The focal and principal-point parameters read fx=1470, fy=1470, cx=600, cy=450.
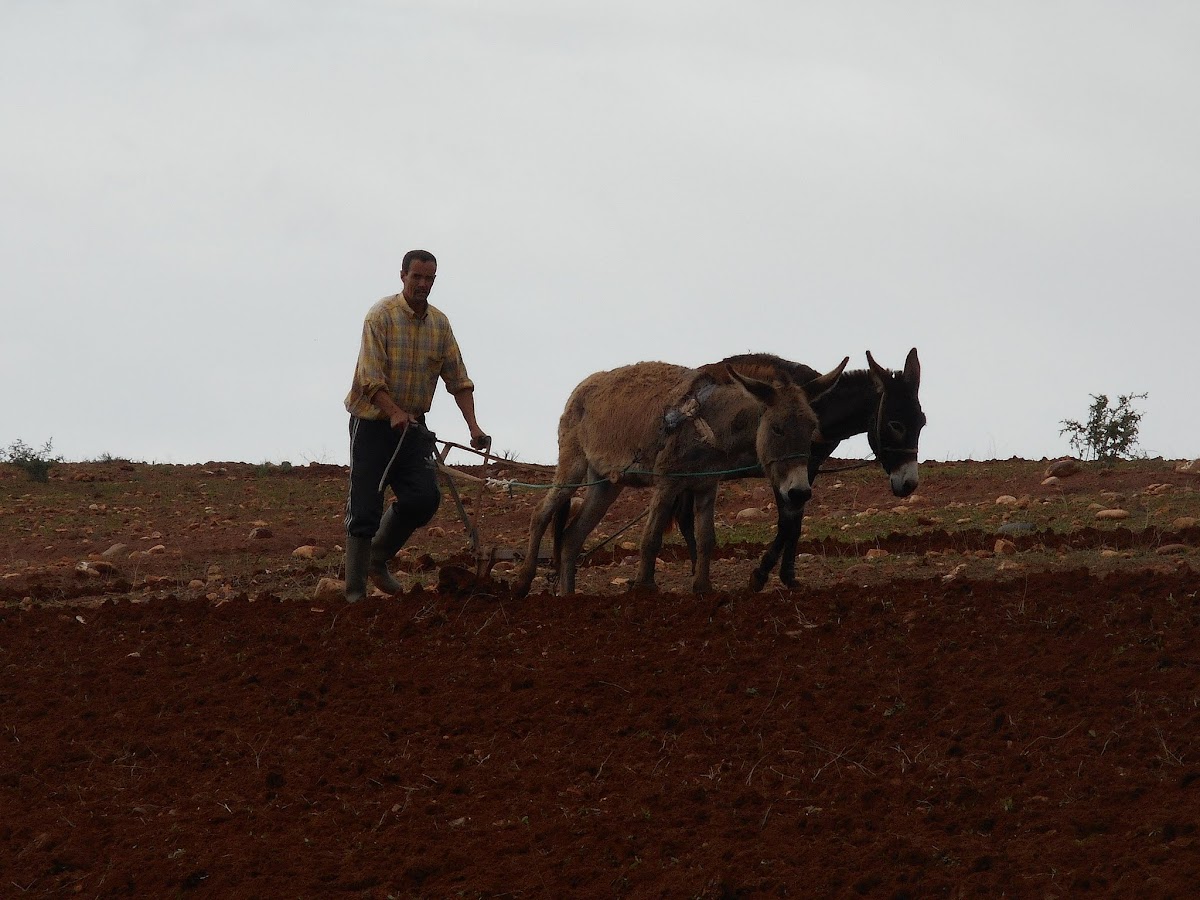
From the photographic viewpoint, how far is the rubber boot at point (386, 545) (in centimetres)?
938

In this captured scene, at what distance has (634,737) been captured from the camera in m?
6.51

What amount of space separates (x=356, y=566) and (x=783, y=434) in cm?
283

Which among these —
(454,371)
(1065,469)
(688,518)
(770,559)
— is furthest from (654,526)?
(1065,469)

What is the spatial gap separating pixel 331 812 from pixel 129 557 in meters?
9.44

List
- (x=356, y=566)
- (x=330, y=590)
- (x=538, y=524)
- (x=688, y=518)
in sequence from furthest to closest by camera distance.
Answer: (x=688, y=518) → (x=330, y=590) → (x=538, y=524) → (x=356, y=566)

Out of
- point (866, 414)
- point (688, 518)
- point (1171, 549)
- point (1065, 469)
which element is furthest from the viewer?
point (1065, 469)

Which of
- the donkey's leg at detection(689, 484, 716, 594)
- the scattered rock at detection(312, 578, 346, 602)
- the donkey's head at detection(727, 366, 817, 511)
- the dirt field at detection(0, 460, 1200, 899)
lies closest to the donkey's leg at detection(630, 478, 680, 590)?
the donkey's leg at detection(689, 484, 716, 594)

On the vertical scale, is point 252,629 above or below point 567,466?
below

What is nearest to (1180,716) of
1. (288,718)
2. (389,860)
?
(389,860)

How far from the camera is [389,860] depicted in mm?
5363

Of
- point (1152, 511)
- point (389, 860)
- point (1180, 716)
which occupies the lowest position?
point (389, 860)

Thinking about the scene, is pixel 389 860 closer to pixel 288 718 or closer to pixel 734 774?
pixel 734 774

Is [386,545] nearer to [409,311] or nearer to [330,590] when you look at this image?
[330,590]

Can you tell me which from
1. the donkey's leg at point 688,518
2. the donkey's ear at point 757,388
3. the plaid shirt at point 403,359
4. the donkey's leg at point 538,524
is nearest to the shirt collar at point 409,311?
the plaid shirt at point 403,359
